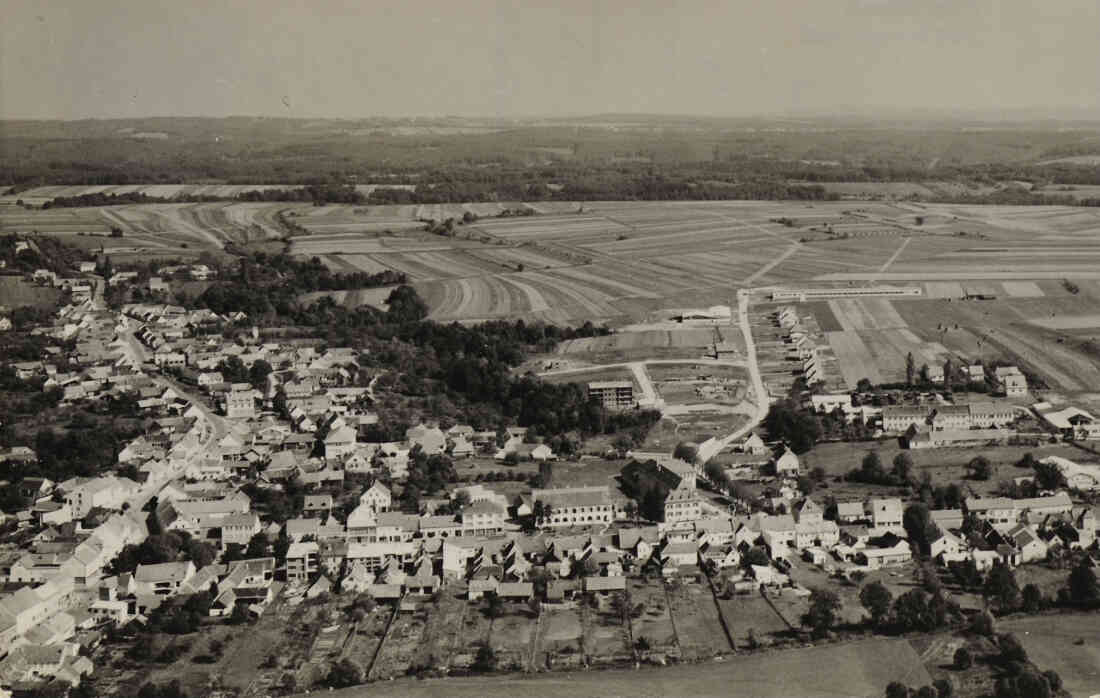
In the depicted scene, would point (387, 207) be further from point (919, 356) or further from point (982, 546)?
point (982, 546)

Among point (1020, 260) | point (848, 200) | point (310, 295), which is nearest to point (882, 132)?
point (848, 200)

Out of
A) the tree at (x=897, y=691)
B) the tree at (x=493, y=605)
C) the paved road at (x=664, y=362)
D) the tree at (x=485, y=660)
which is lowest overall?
the tree at (x=493, y=605)

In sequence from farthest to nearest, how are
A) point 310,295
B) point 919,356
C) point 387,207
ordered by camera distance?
point 387,207
point 310,295
point 919,356

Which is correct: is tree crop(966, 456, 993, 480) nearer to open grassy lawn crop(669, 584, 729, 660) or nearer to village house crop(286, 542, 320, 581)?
open grassy lawn crop(669, 584, 729, 660)

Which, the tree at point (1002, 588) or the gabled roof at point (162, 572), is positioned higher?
the tree at point (1002, 588)

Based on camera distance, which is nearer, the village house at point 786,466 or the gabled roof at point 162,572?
the gabled roof at point 162,572

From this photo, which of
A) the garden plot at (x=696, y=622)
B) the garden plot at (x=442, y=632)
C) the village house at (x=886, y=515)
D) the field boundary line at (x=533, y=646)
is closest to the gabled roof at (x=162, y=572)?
the garden plot at (x=442, y=632)

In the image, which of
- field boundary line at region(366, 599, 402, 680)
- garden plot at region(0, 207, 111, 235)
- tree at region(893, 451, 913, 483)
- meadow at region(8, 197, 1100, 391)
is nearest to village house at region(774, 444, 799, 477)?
tree at region(893, 451, 913, 483)

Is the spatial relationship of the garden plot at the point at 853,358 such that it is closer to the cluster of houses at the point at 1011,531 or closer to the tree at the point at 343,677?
the cluster of houses at the point at 1011,531
